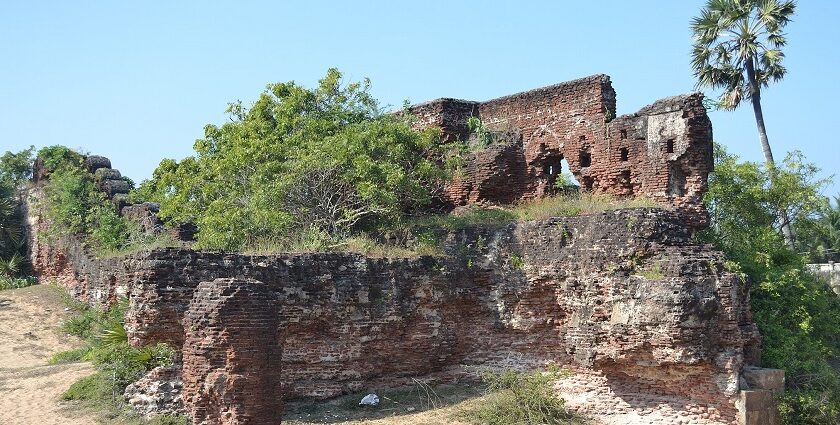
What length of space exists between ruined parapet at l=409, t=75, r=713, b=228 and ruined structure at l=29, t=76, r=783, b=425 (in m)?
0.05

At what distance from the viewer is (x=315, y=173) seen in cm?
1711

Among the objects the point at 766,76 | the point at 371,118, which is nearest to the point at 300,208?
the point at 371,118

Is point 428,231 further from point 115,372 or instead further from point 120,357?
point 115,372

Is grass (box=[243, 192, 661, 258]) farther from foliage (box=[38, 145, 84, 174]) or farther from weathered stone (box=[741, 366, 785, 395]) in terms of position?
foliage (box=[38, 145, 84, 174])

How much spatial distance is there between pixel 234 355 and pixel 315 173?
5.81 m

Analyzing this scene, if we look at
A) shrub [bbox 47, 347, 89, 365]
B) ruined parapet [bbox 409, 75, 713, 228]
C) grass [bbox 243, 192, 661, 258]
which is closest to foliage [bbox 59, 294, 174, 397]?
shrub [bbox 47, 347, 89, 365]

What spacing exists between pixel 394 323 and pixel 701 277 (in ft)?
15.8

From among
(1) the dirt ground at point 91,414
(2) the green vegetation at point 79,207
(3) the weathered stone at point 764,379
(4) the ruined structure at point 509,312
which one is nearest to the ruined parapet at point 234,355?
(4) the ruined structure at point 509,312

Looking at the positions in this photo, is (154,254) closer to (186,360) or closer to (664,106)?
(186,360)

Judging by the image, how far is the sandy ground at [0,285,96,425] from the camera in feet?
41.8

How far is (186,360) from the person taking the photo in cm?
1246

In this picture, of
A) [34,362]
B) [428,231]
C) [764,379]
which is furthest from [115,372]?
[764,379]

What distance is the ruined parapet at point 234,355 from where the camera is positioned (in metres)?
11.9

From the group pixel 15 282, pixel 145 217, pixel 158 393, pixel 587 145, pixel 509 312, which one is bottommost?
pixel 158 393
